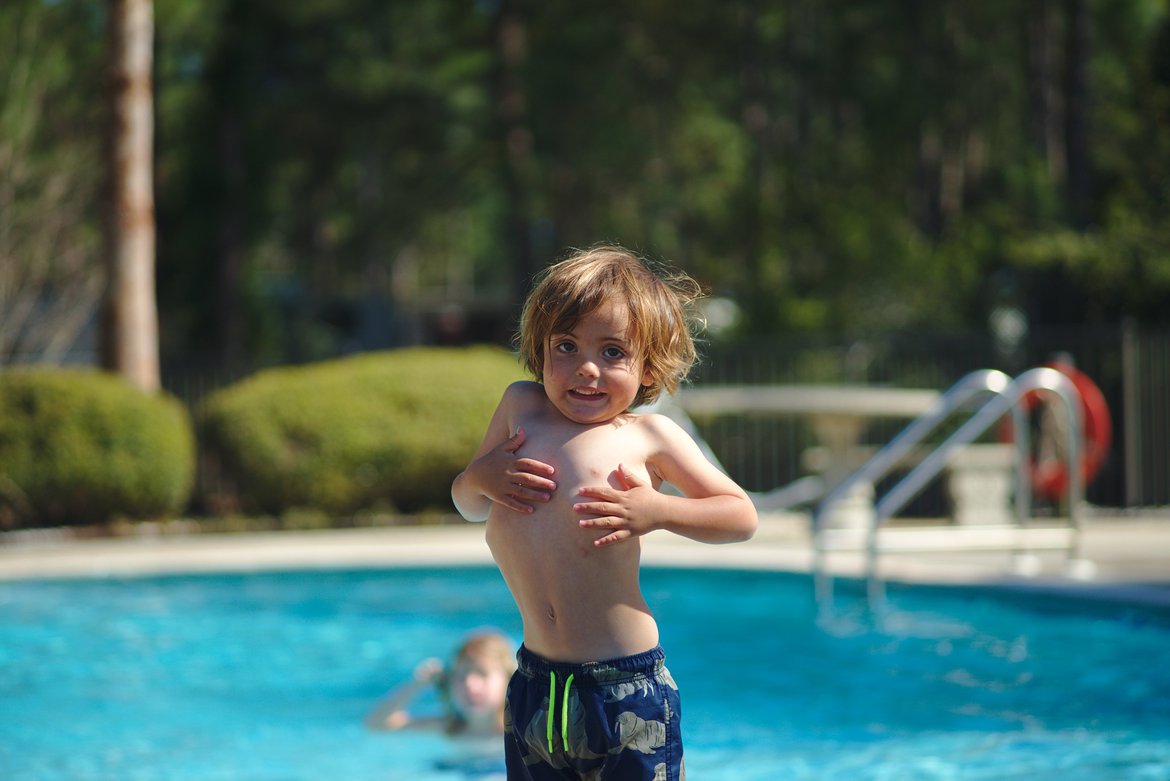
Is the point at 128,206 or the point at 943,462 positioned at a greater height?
the point at 128,206

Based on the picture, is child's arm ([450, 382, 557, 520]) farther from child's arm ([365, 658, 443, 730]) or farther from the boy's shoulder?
child's arm ([365, 658, 443, 730])

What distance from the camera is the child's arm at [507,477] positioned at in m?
2.68

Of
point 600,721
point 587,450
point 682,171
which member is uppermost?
point 682,171

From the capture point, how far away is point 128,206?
1398 cm

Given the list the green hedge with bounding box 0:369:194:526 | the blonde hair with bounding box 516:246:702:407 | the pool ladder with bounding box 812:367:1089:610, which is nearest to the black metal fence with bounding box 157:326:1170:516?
the green hedge with bounding box 0:369:194:526

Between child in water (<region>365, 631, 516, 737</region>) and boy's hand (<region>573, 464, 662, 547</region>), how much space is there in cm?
259

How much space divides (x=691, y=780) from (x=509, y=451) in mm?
3346

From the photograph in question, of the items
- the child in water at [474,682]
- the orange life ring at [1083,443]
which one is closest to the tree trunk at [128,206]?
the orange life ring at [1083,443]

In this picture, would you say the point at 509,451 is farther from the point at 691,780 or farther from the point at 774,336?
the point at 774,336

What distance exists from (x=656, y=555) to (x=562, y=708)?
7901 mm

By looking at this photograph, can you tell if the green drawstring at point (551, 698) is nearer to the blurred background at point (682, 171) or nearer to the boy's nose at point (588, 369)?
the boy's nose at point (588, 369)

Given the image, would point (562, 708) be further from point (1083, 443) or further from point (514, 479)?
point (1083, 443)

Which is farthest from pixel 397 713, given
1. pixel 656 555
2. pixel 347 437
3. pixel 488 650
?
pixel 347 437

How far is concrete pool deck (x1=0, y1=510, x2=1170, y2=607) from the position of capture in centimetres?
879
